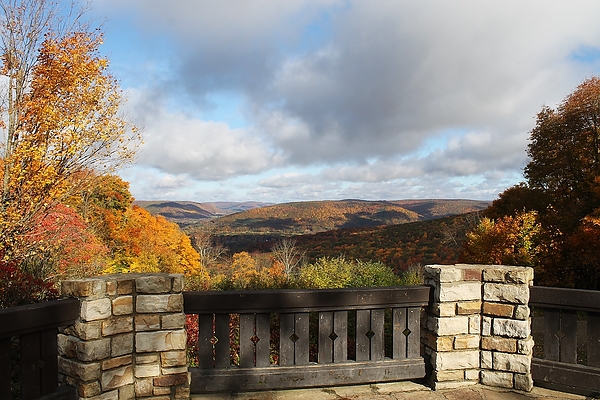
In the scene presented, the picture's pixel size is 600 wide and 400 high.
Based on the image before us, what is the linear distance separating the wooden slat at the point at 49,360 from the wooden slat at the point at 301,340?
6.44 ft

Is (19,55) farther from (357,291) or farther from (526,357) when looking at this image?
(526,357)

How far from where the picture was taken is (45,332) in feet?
8.98

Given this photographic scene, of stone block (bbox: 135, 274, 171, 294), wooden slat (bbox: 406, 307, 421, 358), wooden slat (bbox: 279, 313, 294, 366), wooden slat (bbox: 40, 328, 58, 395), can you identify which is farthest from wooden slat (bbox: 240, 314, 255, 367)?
wooden slat (bbox: 406, 307, 421, 358)

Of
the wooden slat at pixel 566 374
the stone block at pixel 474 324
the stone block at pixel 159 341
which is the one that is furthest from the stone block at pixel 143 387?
the wooden slat at pixel 566 374

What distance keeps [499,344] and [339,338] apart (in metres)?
1.55

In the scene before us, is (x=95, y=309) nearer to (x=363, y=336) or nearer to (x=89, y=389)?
(x=89, y=389)

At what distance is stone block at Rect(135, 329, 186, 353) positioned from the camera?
9.90ft

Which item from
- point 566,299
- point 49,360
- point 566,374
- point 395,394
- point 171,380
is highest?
point 566,299

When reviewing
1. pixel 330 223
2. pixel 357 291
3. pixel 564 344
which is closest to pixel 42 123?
pixel 357 291

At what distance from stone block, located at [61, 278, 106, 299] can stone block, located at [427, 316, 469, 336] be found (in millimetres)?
2995

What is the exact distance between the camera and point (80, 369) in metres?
2.78

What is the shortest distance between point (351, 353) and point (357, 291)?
6.37 meters

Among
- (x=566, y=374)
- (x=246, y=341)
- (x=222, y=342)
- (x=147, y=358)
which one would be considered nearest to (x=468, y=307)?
(x=566, y=374)

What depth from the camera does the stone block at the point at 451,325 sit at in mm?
3484
